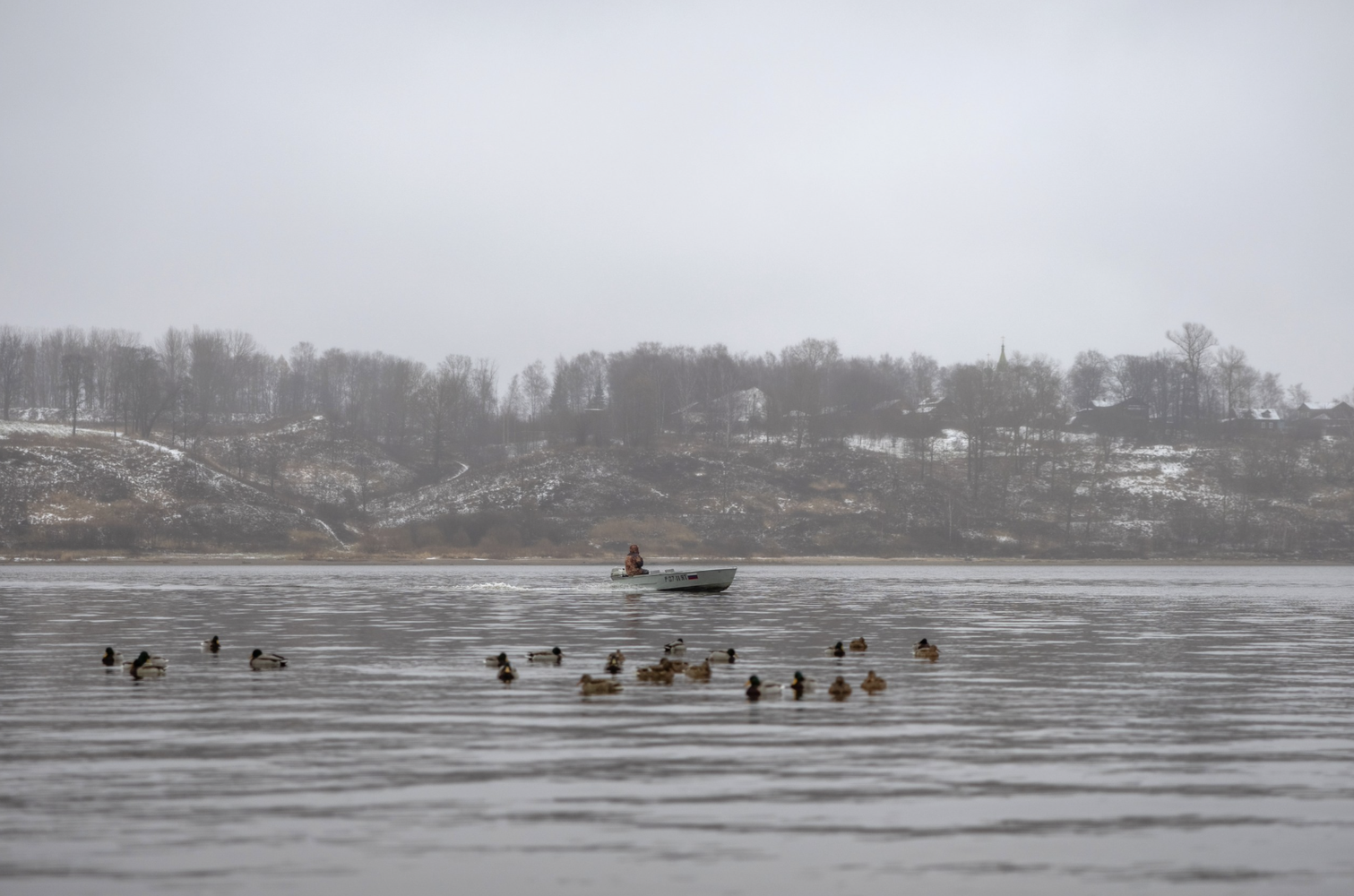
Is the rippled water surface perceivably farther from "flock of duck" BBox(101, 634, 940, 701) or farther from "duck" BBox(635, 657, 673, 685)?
"flock of duck" BBox(101, 634, 940, 701)

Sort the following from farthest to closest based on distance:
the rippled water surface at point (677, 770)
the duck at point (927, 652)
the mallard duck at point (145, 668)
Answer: the duck at point (927, 652), the mallard duck at point (145, 668), the rippled water surface at point (677, 770)

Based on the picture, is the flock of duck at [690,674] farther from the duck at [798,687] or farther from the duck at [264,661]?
the duck at [264,661]

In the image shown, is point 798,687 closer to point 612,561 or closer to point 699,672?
point 699,672

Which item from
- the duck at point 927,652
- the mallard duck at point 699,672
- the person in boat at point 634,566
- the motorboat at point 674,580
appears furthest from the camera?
the person in boat at point 634,566

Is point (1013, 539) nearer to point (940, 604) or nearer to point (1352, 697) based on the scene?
point (940, 604)

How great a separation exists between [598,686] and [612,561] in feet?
398

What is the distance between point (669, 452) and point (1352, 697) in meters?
163

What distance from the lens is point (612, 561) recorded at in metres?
149

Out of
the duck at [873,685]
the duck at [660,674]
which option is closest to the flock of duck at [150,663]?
the duck at [660,674]

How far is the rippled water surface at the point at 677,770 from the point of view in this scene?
14.1 meters

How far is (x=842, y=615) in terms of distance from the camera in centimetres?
5559

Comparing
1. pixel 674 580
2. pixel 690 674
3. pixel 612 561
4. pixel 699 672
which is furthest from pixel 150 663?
pixel 612 561

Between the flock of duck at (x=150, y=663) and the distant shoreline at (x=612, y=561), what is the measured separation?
103 m

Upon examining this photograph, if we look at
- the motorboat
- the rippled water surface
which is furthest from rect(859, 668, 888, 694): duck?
the motorboat
